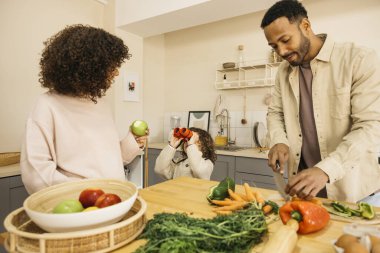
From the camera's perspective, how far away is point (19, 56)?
2.47 metres

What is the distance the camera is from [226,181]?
1.13 m

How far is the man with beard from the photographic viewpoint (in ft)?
3.65

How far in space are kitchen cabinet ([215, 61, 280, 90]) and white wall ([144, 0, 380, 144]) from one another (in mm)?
109

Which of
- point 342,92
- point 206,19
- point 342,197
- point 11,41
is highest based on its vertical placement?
point 206,19

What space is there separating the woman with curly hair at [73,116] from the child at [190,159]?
0.66 m

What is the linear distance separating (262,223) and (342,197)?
0.72m

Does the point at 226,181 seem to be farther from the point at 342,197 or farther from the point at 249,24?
the point at 249,24

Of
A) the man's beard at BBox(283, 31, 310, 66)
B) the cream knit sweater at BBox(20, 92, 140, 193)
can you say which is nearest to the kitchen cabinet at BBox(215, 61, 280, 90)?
the man's beard at BBox(283, 31, 310, 66)

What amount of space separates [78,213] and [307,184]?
732 mm

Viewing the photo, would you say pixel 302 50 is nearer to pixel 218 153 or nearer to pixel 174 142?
pixel 174 142

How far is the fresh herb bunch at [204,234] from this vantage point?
62cm

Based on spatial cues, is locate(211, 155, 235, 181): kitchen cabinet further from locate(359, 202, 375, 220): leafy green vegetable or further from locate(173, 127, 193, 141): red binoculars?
locate(359, 202, 375, 220): leafy green vegetable

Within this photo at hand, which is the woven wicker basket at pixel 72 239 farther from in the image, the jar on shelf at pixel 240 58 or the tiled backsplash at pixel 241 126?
the jar on shelf at pixel 240 58

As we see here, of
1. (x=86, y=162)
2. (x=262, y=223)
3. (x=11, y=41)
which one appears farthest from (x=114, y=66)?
(x=11, y=41)
